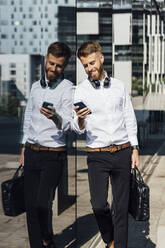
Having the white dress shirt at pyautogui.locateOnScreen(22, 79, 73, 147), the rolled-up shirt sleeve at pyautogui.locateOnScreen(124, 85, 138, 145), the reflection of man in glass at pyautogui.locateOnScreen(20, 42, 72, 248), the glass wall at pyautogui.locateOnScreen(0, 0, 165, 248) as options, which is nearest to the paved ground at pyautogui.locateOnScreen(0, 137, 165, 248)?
the glass wall at pyautogui.locateOnScreen(0, 0, 165, 248)

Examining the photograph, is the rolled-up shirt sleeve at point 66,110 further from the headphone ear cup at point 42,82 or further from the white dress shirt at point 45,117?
the headphone ear cup at point 42,82

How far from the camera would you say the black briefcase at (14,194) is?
3601 mm

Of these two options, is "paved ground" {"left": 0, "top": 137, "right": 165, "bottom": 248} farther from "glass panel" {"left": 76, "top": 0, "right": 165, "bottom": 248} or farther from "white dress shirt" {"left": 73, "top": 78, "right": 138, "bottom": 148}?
"white dress shirt" {"left": 73, "top": 78, "right": 138, "bottom": 148}

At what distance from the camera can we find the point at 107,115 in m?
4.00

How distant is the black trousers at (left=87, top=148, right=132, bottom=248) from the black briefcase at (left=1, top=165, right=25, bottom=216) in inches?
19.8

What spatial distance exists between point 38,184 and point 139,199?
0.71 meters

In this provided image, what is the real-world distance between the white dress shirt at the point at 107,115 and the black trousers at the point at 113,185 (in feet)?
0.32

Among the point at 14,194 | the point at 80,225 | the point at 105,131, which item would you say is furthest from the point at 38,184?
the point at 80,225

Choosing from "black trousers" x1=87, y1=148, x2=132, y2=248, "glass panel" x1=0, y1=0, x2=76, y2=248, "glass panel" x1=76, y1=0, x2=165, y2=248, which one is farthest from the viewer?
"glass panel" x1=76, y1=0, x2=165, y2=248

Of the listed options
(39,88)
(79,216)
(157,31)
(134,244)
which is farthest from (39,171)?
(157,31)

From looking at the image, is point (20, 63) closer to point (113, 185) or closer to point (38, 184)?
point (38, 184)

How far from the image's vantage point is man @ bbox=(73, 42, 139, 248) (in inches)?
157

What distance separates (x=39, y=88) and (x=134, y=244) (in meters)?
1.81

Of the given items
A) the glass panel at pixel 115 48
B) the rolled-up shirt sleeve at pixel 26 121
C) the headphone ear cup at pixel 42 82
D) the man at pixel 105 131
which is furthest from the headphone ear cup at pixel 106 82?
the glass panel at pixel 115 48
